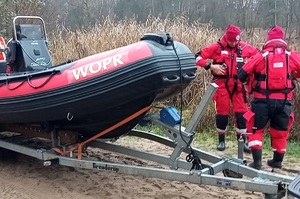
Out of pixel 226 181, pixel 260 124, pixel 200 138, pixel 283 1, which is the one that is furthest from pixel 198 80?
pixel 283 1

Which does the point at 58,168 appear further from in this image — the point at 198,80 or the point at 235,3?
the point at 235,3

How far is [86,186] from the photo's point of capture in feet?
13.7

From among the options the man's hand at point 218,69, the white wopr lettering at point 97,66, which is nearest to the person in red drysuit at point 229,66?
the man's hand at point 218,69

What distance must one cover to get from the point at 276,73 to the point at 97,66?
166 cm

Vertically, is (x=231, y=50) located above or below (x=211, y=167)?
above

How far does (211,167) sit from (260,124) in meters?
1.07

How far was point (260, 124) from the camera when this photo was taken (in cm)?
430

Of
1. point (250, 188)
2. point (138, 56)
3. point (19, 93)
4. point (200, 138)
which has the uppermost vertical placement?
point (138, 56)

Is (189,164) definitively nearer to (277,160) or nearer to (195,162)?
(195,162)

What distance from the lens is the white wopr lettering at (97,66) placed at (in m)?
3.62

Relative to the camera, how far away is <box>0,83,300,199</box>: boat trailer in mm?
3100

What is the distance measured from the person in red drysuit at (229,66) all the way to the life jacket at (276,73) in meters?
0.76

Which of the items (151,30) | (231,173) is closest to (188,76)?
(231,173)

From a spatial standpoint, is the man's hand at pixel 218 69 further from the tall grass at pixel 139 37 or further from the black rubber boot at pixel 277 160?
the tall grass at pixel 139 37
